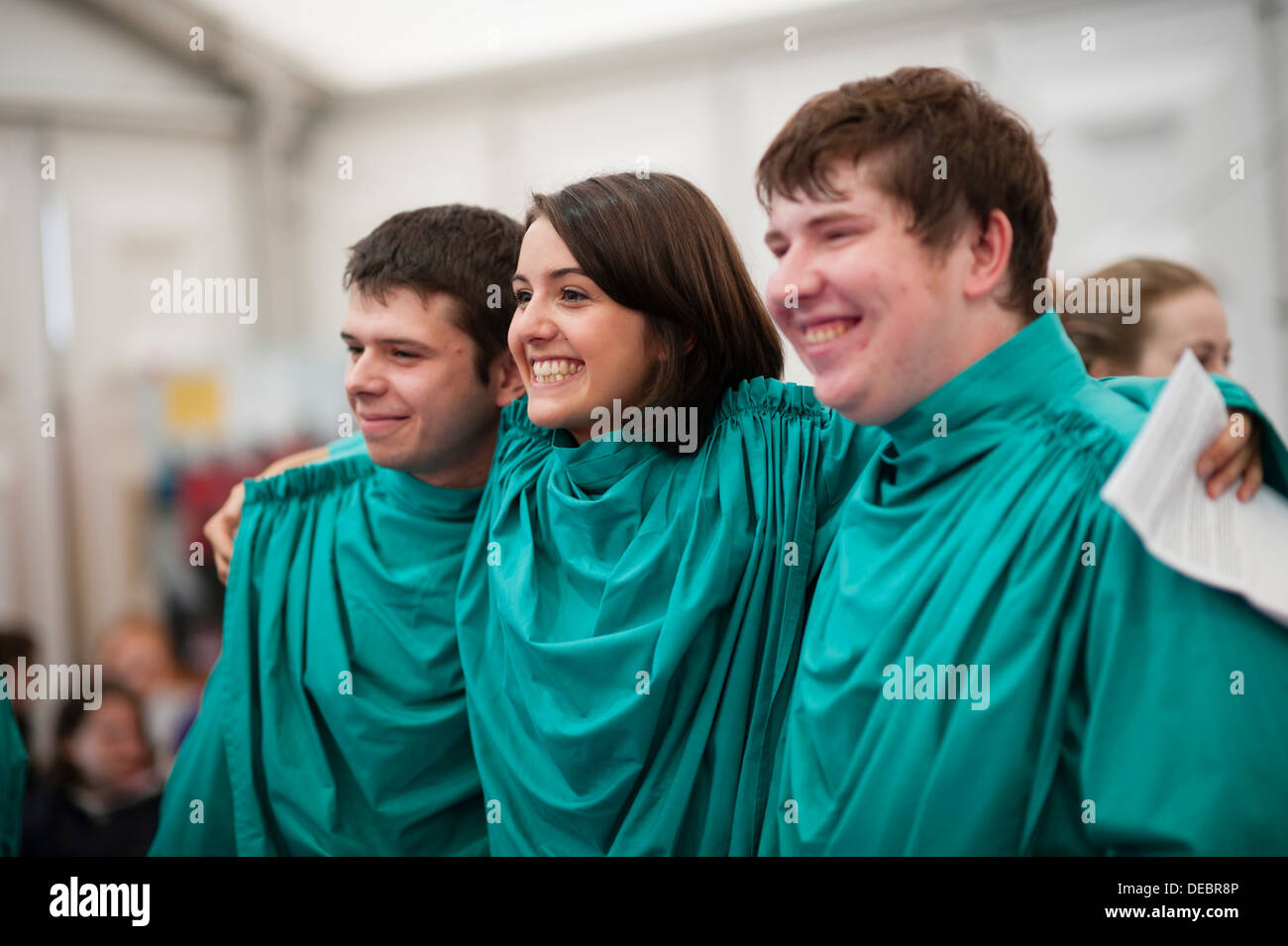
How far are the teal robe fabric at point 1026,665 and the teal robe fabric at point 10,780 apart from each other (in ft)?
4.02

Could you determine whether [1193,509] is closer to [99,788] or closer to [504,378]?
[504,378]

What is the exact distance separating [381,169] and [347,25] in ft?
2.01

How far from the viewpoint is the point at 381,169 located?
15.0 feet

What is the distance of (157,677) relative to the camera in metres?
3.92


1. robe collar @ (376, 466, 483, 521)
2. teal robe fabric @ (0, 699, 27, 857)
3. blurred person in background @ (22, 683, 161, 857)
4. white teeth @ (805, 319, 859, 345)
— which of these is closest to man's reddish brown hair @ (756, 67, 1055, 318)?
white teeth @ (805, 319, 859, 345)

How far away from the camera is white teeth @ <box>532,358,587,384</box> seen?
53.9 inches

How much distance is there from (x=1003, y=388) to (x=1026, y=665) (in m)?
0.29

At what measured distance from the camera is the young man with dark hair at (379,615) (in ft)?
4.91

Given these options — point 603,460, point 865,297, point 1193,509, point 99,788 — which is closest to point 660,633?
point 603,460

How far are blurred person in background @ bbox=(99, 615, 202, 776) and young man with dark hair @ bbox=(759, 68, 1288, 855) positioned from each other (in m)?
2.88

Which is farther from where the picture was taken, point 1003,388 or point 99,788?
point 99,788

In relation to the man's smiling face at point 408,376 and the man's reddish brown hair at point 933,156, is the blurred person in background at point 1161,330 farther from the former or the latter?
the man's smiling face at point 408,376
